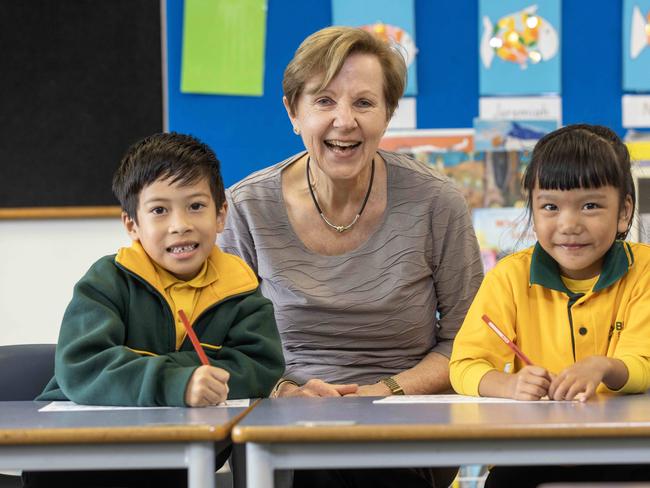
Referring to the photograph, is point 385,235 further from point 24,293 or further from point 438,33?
point 24,293

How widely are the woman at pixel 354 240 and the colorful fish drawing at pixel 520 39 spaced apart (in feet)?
2.25

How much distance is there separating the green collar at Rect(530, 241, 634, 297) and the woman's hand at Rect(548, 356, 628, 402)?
20cm

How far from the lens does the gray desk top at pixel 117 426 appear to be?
1.02 metres

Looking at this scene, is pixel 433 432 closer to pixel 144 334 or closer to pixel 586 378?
pixel 586 378

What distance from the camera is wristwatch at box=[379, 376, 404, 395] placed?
5.80 feet

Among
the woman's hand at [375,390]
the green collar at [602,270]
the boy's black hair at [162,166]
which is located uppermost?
the boy's black hair at [162,166]

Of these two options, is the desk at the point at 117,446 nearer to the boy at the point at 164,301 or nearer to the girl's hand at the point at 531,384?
the boy at the point at 164,301

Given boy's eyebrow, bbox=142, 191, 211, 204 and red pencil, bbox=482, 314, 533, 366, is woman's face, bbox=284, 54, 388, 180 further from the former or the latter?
red pencil, bbox=482, 314, 533, 366

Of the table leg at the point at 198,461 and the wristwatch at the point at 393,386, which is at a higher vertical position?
the table leg at the point at 198,461

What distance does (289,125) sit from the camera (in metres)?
2.56

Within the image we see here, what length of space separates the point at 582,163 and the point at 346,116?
48cm

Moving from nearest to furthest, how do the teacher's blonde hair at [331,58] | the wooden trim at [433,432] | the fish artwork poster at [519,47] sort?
the wooden trim at [433,432] → the teacher's blonde hair at [331,58] → the fish artwork poster at [519,47]

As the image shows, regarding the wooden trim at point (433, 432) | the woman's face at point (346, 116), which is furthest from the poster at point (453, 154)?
the wooden trim at point (433, 432)

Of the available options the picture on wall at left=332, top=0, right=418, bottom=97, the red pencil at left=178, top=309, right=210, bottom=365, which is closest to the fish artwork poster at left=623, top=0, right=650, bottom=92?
the picture on wall at left=332, top=0, right=418, bottom=97
